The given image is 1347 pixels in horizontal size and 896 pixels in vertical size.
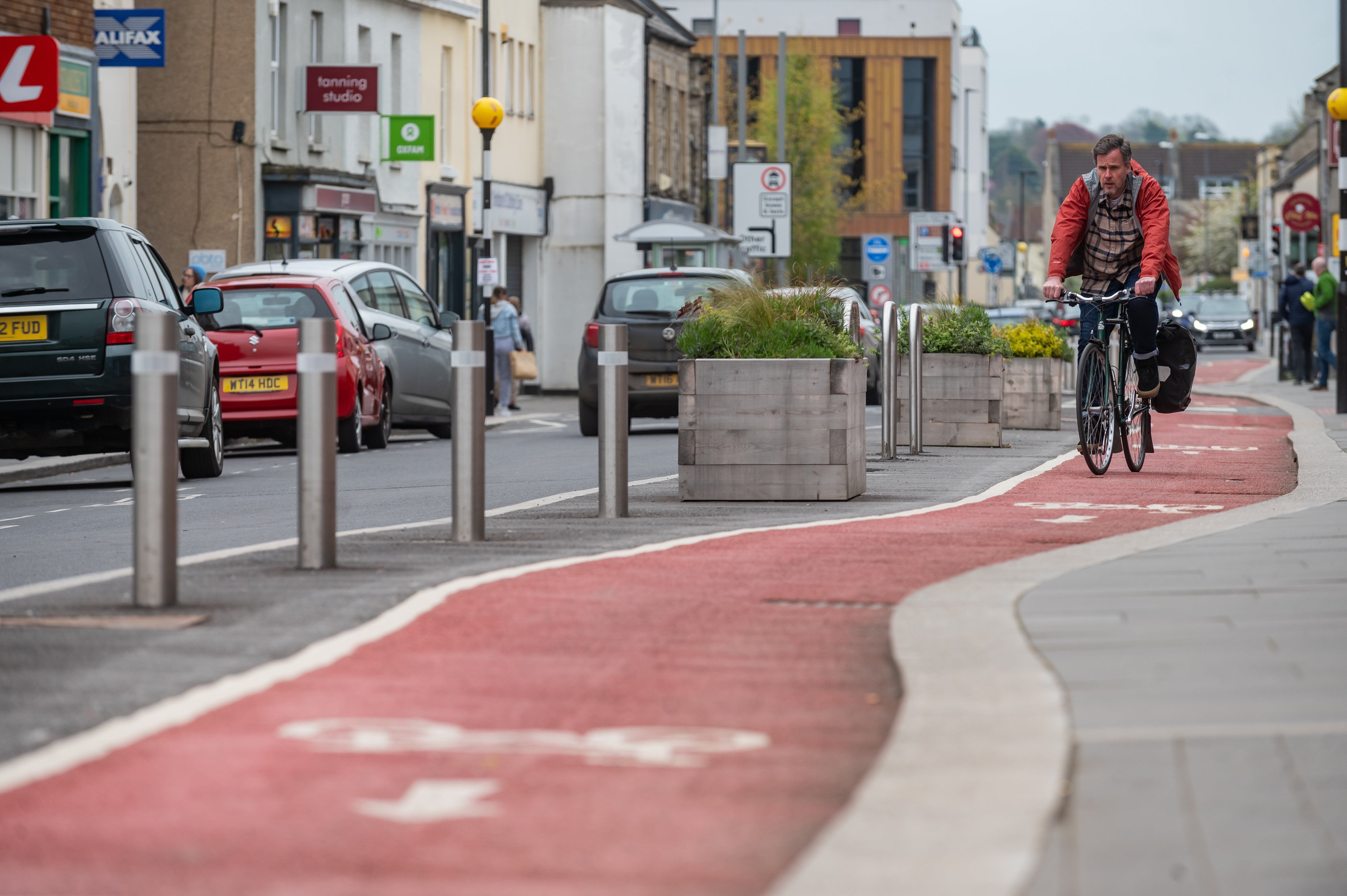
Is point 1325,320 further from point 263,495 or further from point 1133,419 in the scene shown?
point 263,495

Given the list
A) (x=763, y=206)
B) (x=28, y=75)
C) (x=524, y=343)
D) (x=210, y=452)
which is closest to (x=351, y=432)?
(x=210, y=452)

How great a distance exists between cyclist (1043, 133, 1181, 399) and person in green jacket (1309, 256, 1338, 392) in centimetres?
1922

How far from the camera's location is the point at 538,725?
5137mm

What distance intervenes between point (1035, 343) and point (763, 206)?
1729 centimetres

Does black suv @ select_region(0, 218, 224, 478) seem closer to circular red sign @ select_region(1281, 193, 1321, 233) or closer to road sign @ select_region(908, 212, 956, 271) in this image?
circular red sign @ select_region(1281, 193, 1321, 233)

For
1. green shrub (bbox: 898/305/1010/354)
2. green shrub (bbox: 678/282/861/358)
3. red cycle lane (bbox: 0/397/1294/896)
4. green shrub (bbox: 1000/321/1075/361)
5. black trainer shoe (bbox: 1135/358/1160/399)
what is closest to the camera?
red cycle lane (bbox: 0/397/1294/896)

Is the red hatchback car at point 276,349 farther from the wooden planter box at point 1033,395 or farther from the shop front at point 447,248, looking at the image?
the shop front at point 447,248

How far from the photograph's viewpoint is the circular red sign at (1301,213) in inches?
1305

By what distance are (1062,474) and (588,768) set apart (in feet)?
31.1

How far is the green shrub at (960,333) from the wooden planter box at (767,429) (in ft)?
20.4

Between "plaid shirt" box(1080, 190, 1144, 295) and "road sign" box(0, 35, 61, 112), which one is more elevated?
"road sign" box(0, 35, 61, 112)

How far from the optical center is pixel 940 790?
4285 millimetres

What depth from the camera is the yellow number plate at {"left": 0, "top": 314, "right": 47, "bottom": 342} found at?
15.6m

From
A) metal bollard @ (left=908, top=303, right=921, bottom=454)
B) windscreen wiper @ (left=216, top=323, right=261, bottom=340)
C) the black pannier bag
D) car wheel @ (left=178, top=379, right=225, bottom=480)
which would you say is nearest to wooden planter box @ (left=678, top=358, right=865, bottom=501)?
the black pannier bag
